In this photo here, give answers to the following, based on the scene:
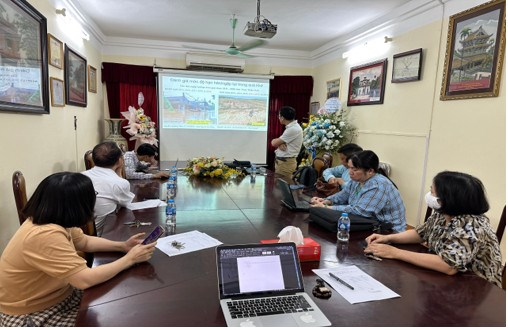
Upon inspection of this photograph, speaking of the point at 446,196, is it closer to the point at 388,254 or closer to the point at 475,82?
the point at 388,254

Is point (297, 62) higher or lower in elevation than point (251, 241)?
higher

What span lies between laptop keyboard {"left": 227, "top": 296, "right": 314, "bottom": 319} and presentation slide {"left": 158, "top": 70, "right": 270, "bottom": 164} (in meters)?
4.51

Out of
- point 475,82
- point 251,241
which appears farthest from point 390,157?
point 251,241

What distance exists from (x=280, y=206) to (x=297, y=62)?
14.2 ft

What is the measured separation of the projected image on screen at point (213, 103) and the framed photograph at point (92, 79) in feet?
3.22

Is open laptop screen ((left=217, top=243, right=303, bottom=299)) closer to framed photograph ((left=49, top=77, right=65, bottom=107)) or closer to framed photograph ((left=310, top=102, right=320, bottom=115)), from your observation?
framed photograph ((left=49, top=77, right=65, bottom=107))

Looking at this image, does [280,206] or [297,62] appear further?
[297,62]

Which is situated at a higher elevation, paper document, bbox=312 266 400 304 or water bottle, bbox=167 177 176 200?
water bottle, bbox=167 177 176 200

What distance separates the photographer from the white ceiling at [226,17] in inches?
138

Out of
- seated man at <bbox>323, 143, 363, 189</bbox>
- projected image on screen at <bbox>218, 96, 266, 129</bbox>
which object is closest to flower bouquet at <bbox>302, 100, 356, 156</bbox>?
projected image on screen at <bbox>218, 96, 266, 129</bbox>

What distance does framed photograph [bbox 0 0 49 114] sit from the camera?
2.17 metres

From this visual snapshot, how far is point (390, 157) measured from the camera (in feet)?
12.7

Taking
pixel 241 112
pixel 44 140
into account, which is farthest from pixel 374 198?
pixel 241 112

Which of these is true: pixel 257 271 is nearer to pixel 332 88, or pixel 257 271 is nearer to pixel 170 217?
pixel 170 217
